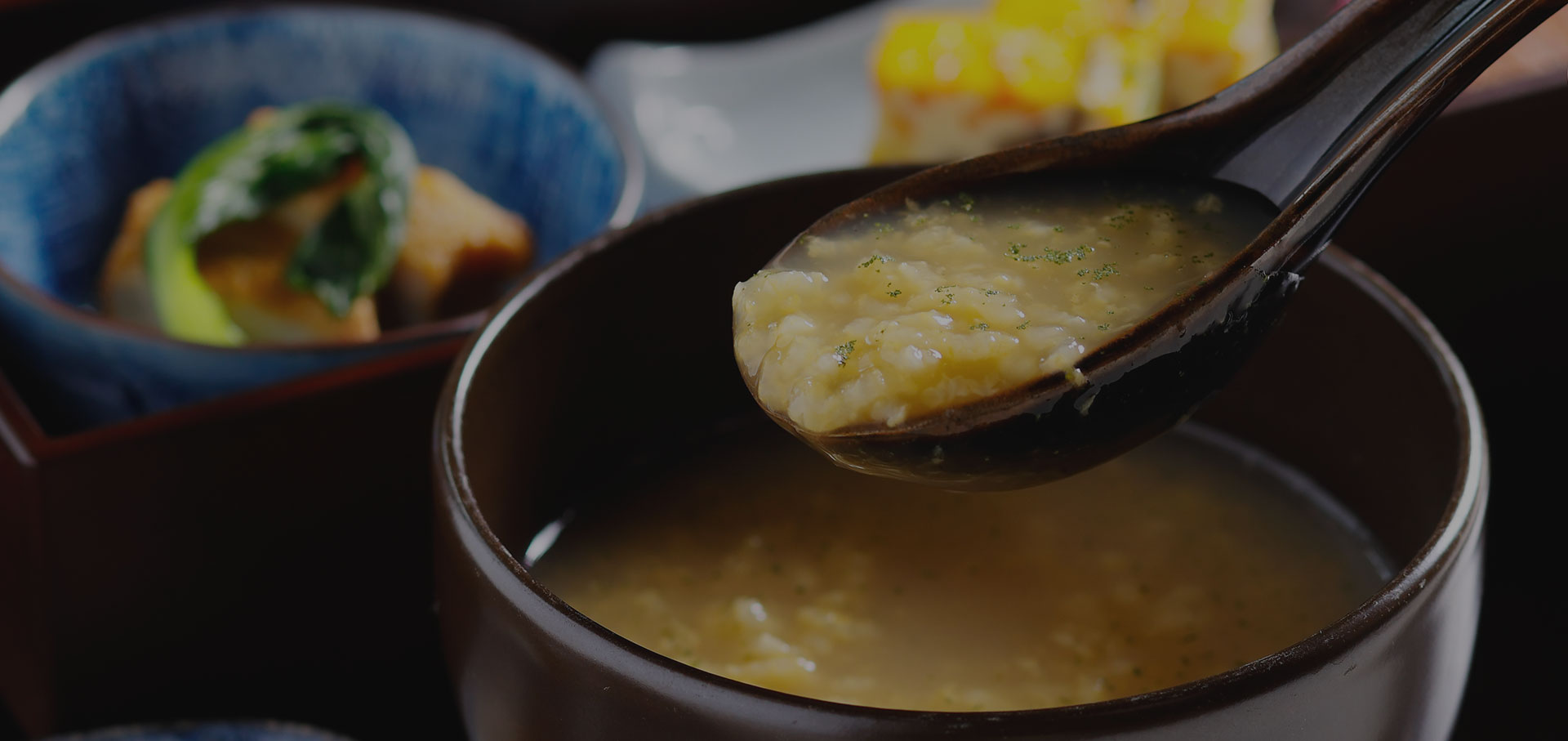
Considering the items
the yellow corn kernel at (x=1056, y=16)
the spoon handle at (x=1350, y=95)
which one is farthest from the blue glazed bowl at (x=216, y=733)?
the yellow corn kernel at (x=1056, y=16)

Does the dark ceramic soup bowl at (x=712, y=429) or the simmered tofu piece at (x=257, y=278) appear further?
the simmered tofu piece at (x=257, y=278)

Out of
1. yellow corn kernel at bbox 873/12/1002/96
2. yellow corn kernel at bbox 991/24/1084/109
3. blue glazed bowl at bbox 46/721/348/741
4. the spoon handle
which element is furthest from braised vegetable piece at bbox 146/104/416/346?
the spoon handle

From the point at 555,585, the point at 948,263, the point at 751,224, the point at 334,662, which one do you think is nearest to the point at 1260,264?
the point at 948,263

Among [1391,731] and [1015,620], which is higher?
[1391,731]

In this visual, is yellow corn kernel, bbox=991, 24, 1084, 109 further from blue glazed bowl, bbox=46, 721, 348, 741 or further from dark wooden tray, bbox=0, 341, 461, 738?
blue glazed bowl, bbox=46, 721, 348, 741

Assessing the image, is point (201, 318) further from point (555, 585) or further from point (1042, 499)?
point (1042, 499)

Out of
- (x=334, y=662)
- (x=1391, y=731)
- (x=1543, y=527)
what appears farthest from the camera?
(x=1543, y=527)

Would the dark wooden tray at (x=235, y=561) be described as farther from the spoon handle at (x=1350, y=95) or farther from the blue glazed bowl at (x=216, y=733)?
the spoon handle at (x=1350, y=95)
